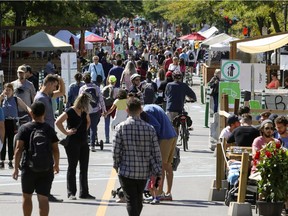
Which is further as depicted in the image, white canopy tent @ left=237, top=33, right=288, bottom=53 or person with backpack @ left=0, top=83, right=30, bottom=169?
white canopy tent @ left=237, top=33, right=288, bottom=53

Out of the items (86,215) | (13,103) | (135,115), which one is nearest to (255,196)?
(86,215)

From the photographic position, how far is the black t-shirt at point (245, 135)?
53.5 feet

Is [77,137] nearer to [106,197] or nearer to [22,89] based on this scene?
[106,197]

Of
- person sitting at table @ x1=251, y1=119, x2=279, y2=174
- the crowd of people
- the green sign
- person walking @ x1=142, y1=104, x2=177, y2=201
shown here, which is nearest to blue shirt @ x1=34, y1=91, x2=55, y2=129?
the crowd of people

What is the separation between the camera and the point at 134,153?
11.9 meters

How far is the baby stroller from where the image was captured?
1488 cm

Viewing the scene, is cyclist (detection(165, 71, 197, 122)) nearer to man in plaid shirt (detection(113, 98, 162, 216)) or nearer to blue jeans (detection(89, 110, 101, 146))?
blue jeans (detection(89, 110, 101, 146))

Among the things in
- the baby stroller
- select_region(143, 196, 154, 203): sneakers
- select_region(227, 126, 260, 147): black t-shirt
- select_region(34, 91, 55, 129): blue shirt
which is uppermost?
select_region(34, 91, 55, 129): blue shirt

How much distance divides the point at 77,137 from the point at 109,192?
150 cm

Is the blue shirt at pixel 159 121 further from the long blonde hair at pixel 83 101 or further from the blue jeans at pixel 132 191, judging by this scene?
the blue jeans at pixel 132 191

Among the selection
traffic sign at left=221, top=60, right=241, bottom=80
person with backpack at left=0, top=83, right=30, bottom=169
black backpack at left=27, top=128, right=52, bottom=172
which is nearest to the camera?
black backpack at left=27, top=128, right=52, bottom=172

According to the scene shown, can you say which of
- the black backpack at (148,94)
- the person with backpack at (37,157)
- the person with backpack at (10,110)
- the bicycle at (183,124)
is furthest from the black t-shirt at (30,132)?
the black backpack at (148,94)

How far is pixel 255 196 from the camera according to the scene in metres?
15.3

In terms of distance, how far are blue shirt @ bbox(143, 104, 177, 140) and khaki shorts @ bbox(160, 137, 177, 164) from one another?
99mm
